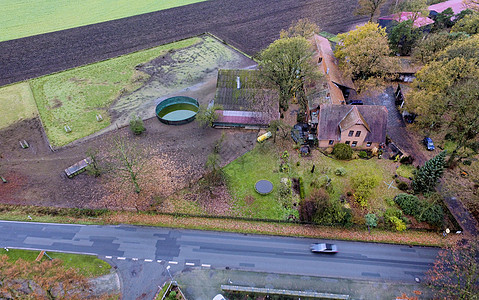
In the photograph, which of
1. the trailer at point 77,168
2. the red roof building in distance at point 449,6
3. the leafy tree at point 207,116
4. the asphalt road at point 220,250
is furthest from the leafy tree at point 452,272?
the red roof building in distance at point 449,6

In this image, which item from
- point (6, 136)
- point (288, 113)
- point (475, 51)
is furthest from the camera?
point (288, 113)

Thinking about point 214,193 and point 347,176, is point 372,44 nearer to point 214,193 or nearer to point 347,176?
point 347,176

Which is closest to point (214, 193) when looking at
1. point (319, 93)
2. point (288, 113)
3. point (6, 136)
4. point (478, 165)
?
point (288, 113)

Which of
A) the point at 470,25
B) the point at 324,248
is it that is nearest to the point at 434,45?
the point at 470,25

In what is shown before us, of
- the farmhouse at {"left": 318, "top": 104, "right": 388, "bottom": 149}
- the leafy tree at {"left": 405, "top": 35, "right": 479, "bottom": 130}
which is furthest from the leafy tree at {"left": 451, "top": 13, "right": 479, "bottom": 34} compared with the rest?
the farmhouse at {"left": 318, "top": 104, "right": 388, "bottom": 149}

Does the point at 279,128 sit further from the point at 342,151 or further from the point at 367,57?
the point at 367,57

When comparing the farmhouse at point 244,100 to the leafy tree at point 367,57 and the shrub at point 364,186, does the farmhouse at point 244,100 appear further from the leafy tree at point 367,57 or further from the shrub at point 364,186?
the shrub at point 364,186

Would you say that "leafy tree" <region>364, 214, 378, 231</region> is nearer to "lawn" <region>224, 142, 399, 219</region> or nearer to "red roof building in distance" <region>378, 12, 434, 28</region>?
"lawn" <region>224, 142, 399, 219</region>
